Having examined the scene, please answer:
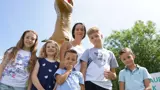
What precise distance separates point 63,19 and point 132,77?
8.56 feet

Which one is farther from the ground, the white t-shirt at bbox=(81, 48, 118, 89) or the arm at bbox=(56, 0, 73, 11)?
the arm at bbox=(56, 0, 73, 11)

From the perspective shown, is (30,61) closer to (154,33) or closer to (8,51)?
(8,51)

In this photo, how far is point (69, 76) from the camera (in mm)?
3803

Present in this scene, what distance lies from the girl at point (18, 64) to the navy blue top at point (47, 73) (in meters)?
0.21

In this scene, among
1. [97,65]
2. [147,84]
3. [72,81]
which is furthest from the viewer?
[147,84]

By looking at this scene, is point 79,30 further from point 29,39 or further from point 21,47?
point 21,47

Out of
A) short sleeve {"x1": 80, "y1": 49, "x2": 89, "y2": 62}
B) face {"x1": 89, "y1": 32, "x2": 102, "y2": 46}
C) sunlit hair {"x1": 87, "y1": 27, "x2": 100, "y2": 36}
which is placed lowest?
short sleeve {"x1": 80, "y1": 49, "x2": 89, "y2": 62}

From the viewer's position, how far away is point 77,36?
14.6 feet

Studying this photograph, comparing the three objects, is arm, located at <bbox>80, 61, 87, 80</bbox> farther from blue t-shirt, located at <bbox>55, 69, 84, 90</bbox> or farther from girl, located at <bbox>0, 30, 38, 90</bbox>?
girl, located at <bbox>0, 30, 38, 90</bbox>

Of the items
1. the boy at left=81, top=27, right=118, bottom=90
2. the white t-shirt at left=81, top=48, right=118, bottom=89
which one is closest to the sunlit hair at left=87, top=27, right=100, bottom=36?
the boy at left=81, top=27, right=118, bottom=90

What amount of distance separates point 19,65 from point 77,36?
1.08 metres

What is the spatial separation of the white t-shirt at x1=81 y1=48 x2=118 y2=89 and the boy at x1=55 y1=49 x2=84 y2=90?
0.30 metres

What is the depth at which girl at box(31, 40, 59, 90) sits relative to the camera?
393cm

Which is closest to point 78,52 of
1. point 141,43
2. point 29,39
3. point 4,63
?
point 29,39
